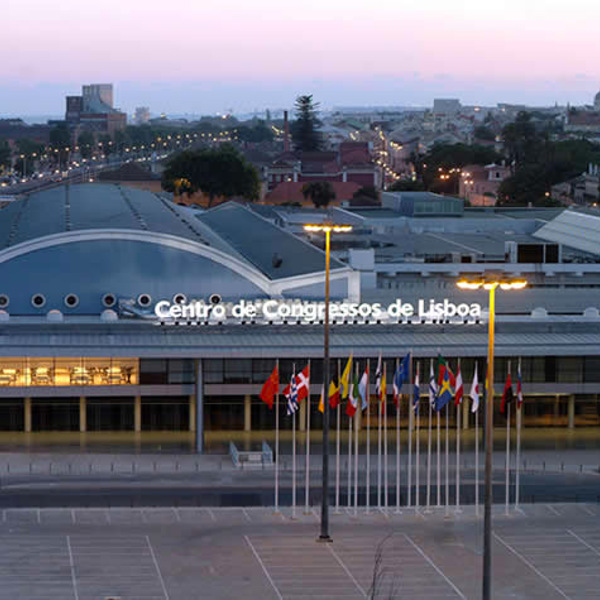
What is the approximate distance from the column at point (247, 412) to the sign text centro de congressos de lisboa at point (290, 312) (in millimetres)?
5116

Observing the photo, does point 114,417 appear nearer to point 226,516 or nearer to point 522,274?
point 226,516

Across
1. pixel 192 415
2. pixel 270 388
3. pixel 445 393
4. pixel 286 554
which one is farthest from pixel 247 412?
pixel 286 554

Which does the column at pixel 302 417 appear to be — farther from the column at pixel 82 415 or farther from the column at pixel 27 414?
the column at pixel 27 414

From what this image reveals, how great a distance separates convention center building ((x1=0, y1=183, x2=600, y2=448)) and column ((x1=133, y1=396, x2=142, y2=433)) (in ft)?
0.18

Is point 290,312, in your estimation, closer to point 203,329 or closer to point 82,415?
point 203,329

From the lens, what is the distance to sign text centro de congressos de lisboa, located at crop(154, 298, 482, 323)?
288 ft

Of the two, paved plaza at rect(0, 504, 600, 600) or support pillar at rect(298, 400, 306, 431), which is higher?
support pillar at rect(298, 400, 306, 431)

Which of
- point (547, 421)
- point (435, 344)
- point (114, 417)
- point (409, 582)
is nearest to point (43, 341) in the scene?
point (114, 417)

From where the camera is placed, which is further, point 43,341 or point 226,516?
point 43,341

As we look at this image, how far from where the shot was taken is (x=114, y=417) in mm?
85000

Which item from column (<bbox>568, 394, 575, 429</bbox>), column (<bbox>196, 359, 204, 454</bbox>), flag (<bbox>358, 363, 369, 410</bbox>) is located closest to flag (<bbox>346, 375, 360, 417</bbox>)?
flag (<bbox>358, 363, 369, 410</bbox>)

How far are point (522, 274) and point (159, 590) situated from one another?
69.6m

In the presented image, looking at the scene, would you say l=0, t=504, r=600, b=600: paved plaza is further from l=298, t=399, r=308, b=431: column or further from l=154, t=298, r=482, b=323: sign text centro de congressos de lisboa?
l=154, t=298, r=482, b=323: sign text centro de congressos de lisboa

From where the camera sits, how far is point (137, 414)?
85.1 metres
